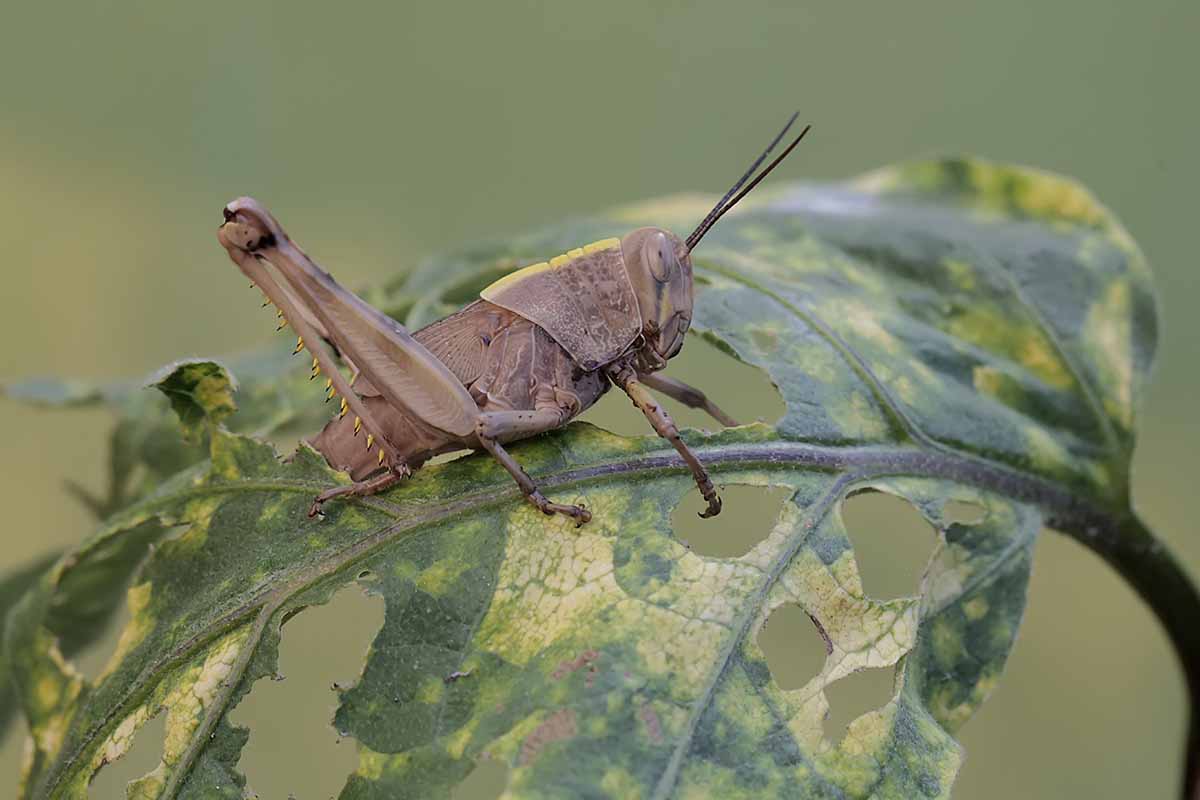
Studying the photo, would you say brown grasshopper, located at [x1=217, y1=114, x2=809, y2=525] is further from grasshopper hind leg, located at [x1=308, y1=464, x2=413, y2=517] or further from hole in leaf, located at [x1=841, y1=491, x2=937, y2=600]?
hole in leaf, located at [x1=841, y1=491, x2=937, y2=600]

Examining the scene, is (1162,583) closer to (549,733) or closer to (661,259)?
(661,259)

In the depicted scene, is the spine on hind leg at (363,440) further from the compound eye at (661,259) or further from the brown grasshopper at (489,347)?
the compound eye at (661,259)

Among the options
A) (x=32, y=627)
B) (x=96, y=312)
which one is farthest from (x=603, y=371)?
(x=96, y=312)

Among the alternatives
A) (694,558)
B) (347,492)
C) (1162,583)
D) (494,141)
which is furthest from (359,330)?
(494,141)

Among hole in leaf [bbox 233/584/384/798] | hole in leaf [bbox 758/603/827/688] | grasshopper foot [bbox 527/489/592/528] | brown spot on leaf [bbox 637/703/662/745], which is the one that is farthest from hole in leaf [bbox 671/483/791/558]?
hole in leaf [bbox 233/584/384/798]

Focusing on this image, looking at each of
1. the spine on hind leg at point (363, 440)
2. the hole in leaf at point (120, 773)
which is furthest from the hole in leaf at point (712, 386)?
the spine on hind leg at point (363, 440)
